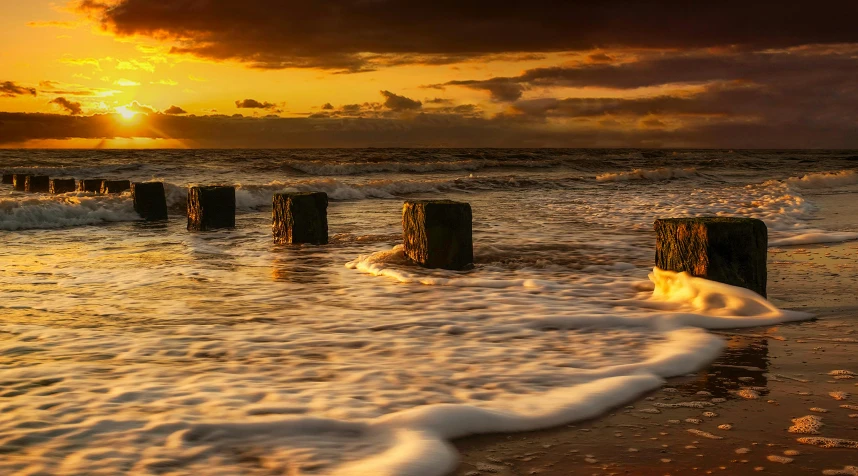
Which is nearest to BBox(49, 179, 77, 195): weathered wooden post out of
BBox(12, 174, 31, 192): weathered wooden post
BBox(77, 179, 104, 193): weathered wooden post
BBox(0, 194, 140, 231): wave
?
BBox(77, 179, 104, 193): weathered wooden post

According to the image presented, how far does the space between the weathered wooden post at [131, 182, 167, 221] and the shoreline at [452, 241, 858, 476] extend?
34.1ft

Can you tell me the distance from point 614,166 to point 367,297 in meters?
37.9

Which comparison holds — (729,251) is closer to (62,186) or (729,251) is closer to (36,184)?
(62,186)

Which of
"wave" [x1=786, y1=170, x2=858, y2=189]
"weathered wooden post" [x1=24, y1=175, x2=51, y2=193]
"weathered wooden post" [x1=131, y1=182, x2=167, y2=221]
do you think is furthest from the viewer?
Answer: "wave" [x1=786, y1=170, x2=858, y2=189]

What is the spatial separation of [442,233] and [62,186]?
14819 mm

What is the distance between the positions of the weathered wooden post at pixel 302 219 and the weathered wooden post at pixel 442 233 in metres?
2.30

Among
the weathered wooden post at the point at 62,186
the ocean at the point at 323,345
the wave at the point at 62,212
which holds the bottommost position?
the ocean at the point at 323,345

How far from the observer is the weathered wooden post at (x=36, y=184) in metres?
20.2

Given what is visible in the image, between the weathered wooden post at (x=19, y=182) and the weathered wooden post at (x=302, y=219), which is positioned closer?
the weathered wooden post at (x=302, y=219)

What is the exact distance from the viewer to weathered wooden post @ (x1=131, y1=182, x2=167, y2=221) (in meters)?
12.5

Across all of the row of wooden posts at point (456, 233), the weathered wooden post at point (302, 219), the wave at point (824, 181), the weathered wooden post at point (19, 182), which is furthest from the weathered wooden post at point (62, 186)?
the wave at point (824, 181)

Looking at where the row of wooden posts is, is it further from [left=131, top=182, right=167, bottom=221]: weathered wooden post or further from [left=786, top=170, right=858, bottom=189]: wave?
[left=786, top=170, right=858, bottom=189]: wave

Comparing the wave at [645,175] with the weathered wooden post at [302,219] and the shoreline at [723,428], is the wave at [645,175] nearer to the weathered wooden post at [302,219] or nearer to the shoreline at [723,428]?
the weathered wooden post at [302,219]

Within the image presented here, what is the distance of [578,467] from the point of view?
8.34 ft
